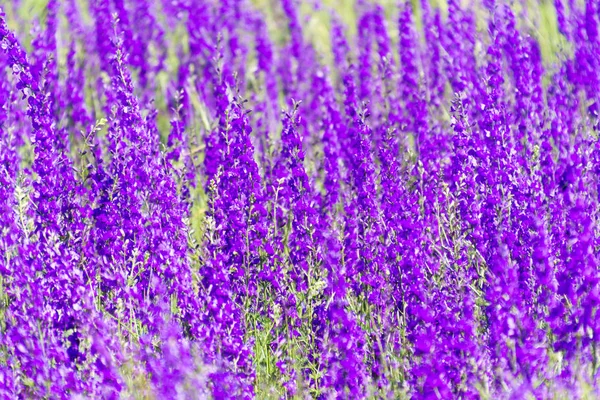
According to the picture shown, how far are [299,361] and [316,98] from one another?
220 centimetres

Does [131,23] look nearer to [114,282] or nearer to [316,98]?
[316,98]

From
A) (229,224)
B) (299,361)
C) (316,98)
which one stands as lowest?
(299,361)

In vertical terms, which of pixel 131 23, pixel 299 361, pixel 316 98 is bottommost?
pixel 299 361

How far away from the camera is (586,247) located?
3.04 metres

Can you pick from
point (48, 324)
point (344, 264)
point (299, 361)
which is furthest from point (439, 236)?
point (48, 324)

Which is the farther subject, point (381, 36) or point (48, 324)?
point (381, 36)

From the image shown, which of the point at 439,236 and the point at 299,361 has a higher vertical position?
the point at 439,236

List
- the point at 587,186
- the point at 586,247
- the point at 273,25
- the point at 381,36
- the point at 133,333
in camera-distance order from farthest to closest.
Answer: the point at 273,25, the point at 381,36, the point at 587,186, the point at 133,333, the point at 586,247

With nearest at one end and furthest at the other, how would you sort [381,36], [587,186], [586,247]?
[586,247], [587,186], [381,36]

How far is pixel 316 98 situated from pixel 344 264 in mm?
2078

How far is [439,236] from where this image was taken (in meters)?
3.90

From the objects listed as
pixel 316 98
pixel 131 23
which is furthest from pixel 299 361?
pixel 131 23

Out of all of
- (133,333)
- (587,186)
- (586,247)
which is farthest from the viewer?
(587,186)

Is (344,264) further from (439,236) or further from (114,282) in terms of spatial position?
(114,282)
